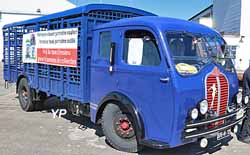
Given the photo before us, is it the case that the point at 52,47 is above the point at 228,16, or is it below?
below

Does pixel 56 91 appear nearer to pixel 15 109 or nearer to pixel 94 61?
pixel 94 61

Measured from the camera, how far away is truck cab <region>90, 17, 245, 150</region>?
4719 mm

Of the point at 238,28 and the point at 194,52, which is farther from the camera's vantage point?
the point at 238,28

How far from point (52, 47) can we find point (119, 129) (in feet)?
9.21

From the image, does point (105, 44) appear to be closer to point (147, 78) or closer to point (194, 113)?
point (147, 78)

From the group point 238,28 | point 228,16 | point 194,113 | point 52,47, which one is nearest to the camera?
point 194,113

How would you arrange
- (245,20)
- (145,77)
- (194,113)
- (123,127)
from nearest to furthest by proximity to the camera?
1. (194,113)
2. (145,77)
3. (123,127)
4. (245,20)

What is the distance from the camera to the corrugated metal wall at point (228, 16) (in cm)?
2252

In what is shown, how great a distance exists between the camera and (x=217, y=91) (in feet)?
16.6

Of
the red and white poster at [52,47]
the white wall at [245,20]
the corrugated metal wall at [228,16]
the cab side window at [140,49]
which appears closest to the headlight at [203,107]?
the cab side window at [140,49]

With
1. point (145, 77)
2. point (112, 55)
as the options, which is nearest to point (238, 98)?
point (145, 77)

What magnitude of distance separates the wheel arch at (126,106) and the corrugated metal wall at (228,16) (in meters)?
18.1

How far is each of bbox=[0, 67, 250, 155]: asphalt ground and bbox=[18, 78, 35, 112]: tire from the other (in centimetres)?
44

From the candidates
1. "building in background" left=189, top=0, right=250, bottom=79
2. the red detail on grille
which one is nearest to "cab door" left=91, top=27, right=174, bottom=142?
the red detail on grille
